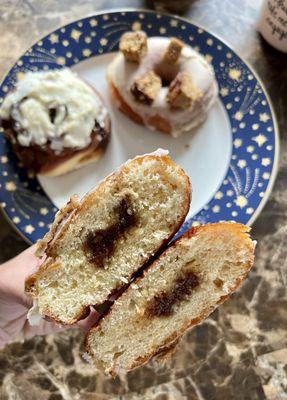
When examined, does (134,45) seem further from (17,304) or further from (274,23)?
(17,304)

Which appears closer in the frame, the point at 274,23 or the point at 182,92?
the point at 182,92

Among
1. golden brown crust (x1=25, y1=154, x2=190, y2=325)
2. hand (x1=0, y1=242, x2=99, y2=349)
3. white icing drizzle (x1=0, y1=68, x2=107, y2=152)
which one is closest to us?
golden brown crust (x1=25, y1=154, x2=190, y2=325)

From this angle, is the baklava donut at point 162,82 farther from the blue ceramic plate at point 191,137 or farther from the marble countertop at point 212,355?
the marble countertop at point 212,355

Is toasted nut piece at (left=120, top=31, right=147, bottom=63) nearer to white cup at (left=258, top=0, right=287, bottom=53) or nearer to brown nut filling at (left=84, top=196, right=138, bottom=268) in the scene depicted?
white cup at (left=258, top=0, right=287, bottom=53)

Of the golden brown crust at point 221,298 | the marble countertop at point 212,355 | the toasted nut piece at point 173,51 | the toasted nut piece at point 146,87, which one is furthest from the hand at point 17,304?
the toasted nut piece at point 173,51

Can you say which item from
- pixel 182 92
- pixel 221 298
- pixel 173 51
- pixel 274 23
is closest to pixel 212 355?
pixel 221 298

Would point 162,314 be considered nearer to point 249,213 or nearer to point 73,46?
point 249,213

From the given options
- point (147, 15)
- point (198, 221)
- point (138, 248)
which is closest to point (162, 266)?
point (138, 248)

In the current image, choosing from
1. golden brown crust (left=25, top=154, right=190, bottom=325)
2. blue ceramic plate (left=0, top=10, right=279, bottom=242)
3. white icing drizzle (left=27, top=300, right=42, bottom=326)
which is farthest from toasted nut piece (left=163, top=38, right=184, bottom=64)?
white icing drizzle (left=27, top=300, right=42, bottom=326)
